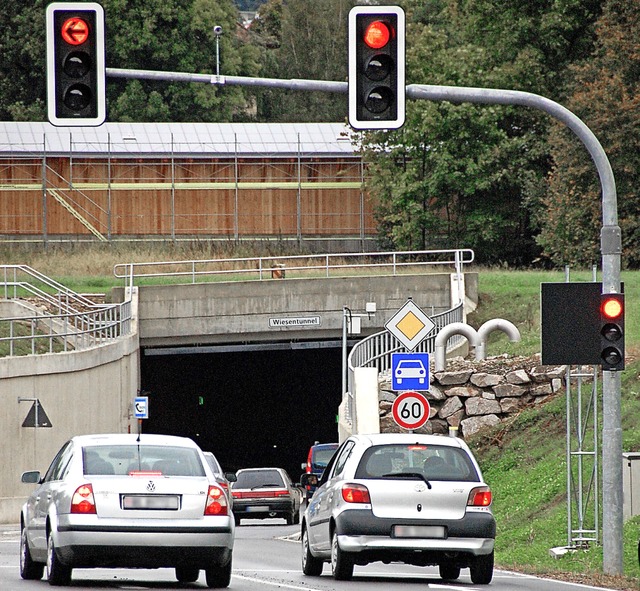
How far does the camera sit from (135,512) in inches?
550

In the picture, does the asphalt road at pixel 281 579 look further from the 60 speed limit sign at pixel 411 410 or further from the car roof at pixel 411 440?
the 60 speed limit sign at pixel 411 410

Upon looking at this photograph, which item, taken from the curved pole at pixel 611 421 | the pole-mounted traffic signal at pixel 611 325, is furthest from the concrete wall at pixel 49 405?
the pole-mounted traffic signal at pixel 611 325

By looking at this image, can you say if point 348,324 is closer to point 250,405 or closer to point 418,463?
point 250,405

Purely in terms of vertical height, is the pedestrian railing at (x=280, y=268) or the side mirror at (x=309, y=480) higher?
the pedestrian railing at (x=280, y=268)

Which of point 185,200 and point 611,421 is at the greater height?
point 185,200

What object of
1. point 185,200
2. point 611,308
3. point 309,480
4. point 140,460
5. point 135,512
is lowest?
point 309,480

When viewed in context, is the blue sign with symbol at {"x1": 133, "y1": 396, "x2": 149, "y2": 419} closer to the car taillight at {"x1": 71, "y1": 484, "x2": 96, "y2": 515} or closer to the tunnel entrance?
the tunnel entrance

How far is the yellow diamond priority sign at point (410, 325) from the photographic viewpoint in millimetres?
24500

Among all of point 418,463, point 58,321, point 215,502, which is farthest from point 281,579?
point 58,321

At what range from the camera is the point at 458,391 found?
3173 cm

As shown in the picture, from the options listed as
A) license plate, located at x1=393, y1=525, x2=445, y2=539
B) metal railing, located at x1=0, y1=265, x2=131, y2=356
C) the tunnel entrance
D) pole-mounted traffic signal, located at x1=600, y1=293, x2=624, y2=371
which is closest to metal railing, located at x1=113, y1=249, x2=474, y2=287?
metal railing, located at x1=0, y1=265, x2=131, y2=356

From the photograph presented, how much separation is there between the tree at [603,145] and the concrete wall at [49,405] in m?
16.4

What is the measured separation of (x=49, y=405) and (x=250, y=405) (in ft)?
85.5

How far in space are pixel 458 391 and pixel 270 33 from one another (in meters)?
82.0
